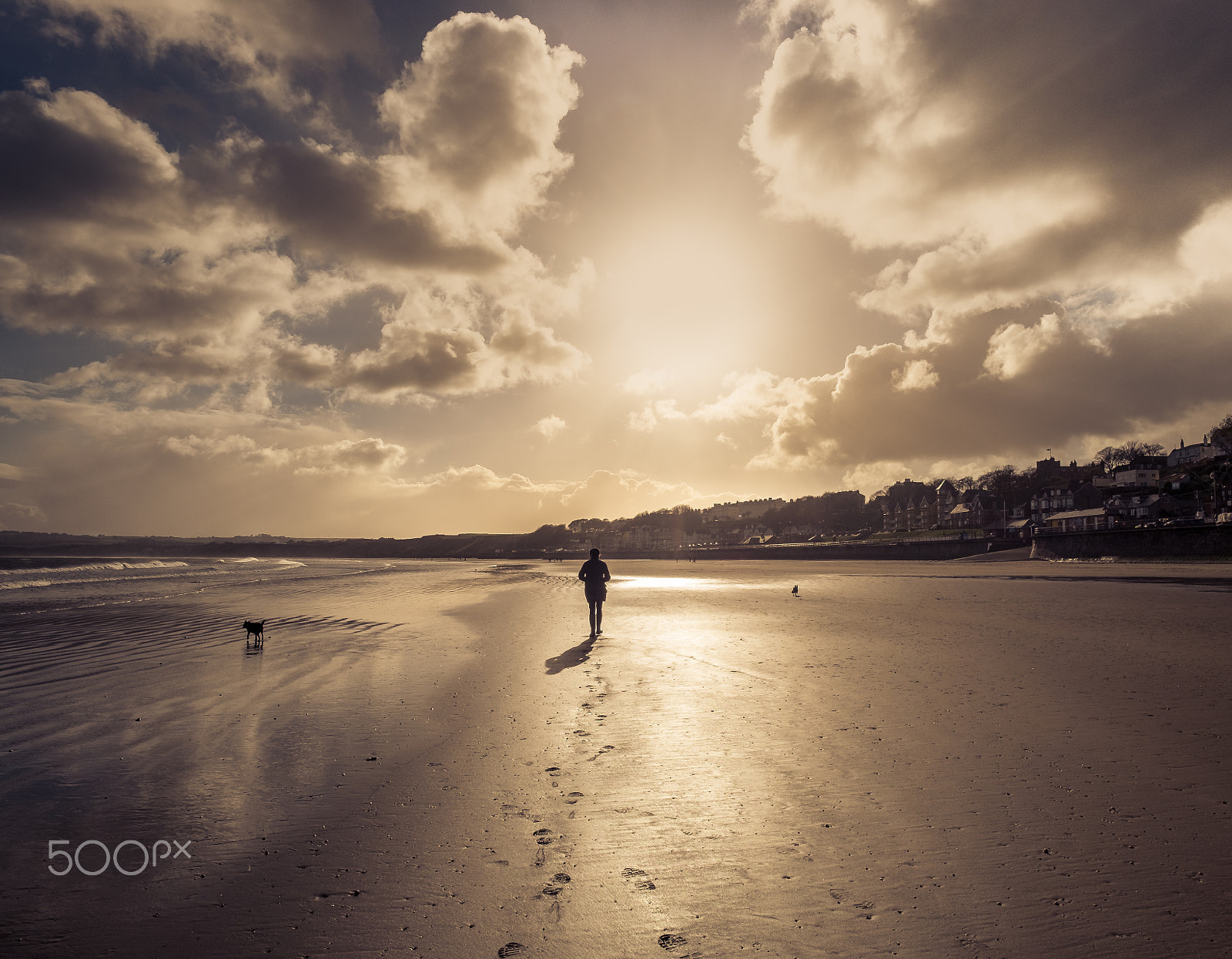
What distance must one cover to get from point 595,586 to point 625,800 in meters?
11.1

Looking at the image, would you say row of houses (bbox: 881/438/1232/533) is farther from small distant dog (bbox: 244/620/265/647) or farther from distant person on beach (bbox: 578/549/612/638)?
small distant dog (bbox: 244/620/265/647)

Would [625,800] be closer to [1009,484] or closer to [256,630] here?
[256,630]

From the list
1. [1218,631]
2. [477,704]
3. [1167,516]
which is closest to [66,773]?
[477,704]

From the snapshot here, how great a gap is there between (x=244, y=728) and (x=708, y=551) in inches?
5108

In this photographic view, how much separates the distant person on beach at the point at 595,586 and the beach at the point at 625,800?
10.6 feet

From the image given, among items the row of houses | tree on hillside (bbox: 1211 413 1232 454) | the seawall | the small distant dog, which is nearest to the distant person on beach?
the small distant dog

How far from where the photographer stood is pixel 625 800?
6.18 meters

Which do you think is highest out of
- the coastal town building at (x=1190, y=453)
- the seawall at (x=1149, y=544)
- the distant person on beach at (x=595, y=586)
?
the coastal town building at (x=1190, y=453)

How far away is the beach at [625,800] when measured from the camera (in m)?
4.12

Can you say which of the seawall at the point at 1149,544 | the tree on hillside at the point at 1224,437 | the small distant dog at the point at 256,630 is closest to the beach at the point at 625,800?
the small distant dog at the point at 256,630

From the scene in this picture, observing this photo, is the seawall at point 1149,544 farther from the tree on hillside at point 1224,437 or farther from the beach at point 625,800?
the tree on hillside at point 1224,437

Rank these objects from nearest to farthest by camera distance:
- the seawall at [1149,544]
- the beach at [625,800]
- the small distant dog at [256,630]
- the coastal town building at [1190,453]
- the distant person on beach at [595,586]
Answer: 1. the beach at [625,800]
2. the small distant dog at [256,630]
3. the distant person on beach at [595,586]
4. the seawall at [1149,544]
5. the coastal town building at [1190,453]

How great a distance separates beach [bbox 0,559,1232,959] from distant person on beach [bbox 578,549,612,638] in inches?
128

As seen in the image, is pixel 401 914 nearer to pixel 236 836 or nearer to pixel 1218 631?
pixel 236 836
